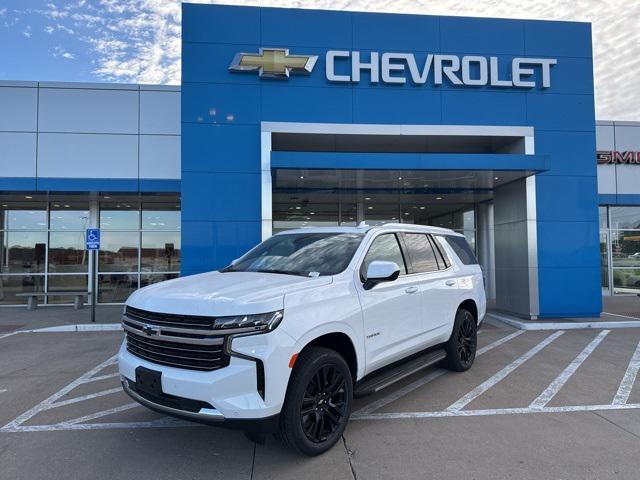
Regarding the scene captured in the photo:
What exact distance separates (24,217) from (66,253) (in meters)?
2.05

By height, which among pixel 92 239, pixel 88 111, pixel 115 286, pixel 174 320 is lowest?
pixel 115 286

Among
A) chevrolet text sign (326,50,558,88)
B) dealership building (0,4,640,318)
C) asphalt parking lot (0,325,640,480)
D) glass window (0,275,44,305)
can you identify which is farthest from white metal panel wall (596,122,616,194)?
glass window (0,275,44,305)

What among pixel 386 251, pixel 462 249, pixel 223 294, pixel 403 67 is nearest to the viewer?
pixel 223 294

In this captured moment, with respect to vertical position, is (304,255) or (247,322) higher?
(304,255)

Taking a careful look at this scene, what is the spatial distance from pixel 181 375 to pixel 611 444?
152 inches

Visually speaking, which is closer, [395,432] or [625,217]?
[395,432]

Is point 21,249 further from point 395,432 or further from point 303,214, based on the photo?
point 395,432

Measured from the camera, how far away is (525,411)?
15.7ft

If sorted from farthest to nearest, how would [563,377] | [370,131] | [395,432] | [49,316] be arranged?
[49,316] → [370,131] → [563,377] → [395,432]

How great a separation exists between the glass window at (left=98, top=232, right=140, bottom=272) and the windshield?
11930 mm

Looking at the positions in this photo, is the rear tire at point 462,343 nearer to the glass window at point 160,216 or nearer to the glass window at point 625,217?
the glass window at point 160,216

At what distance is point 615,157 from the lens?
1647 cm

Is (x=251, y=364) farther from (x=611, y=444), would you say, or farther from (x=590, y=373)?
(x=590, y=373)

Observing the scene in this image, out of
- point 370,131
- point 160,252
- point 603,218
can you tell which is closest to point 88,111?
point 160,252
